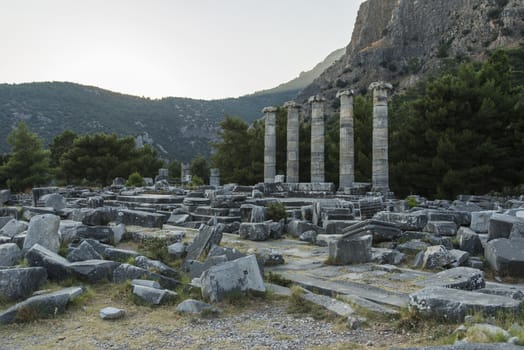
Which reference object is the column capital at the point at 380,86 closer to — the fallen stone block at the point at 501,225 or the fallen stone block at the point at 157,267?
the fallen stone block at the point at 501,225

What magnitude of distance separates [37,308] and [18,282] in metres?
0.83

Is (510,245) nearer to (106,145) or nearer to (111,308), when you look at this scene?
(111,308)

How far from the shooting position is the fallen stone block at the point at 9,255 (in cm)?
747

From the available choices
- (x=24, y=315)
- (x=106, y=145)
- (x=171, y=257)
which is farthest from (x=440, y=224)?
(x=106, y=145)

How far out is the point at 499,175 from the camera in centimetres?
2628

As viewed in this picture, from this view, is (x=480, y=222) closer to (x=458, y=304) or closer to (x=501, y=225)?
(x=501, y=225)

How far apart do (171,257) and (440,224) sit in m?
5.99

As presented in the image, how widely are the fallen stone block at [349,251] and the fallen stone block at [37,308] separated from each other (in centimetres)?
453

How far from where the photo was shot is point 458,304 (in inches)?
185

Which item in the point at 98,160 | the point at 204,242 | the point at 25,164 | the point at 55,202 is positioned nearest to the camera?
the point at 204,242

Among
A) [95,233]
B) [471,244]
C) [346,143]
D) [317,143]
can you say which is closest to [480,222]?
[471,244]

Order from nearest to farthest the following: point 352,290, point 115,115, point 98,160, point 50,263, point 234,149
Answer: point 352,290 < point 50,263 < point 234,149 < point 98,160 < point 115,115

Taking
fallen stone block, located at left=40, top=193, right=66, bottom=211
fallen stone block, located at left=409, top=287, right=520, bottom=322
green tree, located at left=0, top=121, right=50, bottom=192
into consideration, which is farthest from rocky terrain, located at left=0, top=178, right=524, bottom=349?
green tree, located at left=0, top=121, right=50, bottom=192

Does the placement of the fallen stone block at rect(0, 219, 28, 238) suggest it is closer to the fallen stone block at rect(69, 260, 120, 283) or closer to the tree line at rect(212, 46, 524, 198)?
the fallen stone block at rect(69, 260, 120, 283)
